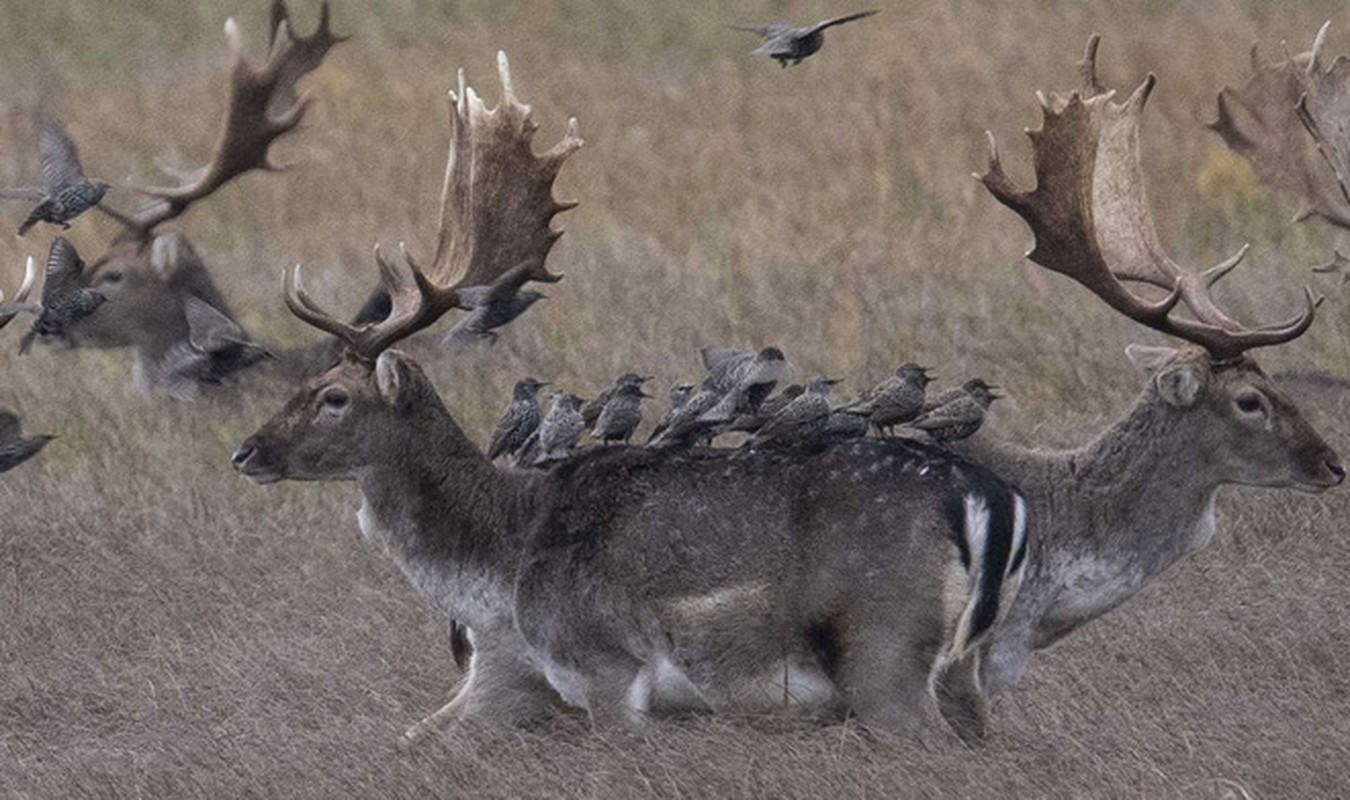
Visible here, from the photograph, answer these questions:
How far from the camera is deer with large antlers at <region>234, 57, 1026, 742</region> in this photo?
6980mm

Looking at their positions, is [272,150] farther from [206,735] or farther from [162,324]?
[206,735]

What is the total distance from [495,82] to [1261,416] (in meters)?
11.0

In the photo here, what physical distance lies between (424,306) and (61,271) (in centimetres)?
327

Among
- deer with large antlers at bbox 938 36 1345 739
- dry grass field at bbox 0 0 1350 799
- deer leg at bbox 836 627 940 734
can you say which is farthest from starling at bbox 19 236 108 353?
deer leg at bbox 836 627 940 734

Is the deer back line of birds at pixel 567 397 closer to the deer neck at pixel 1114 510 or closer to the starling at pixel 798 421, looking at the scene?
the starling at pixel 798 421

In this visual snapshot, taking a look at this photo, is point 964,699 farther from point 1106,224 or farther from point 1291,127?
point 1291,127

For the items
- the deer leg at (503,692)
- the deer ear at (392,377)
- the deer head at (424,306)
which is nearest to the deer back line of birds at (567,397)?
the deer head at (424,306)

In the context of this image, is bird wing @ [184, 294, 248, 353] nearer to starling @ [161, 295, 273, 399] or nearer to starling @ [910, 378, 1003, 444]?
starling @ [161, 295, 273, 399]

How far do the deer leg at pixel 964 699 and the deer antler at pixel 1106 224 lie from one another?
39.9 inches

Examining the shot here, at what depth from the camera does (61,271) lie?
34.7ft

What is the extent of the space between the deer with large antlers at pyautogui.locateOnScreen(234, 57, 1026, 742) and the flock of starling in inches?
4.8

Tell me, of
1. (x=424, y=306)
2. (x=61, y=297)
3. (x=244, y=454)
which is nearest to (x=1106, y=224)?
(x=424, y=306)

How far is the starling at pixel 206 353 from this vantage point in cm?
1040

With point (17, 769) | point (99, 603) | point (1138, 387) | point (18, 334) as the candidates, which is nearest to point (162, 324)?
point (18, 334)
